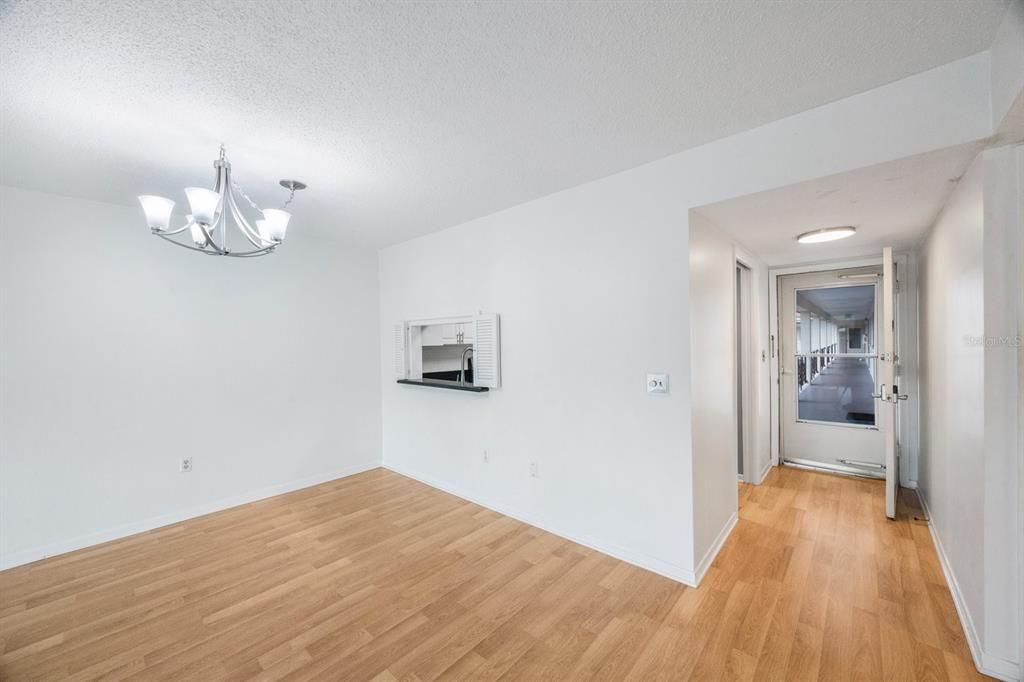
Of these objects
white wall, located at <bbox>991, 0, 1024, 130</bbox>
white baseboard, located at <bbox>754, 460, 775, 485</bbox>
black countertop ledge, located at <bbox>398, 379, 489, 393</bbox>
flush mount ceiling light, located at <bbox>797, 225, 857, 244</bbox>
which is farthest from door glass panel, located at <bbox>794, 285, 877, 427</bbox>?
black countertop ledge, located at <bbox>398, 379, 489, 393</bbox>

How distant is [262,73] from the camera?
5.38 feet

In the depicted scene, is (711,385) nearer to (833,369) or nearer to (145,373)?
(833,369)

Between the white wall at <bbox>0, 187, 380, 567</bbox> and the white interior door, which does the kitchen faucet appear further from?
the white interior door

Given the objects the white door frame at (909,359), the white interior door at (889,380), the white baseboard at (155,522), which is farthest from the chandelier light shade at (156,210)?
the white door frame at (909,359)

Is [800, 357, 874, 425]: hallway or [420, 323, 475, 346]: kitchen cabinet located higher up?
[420, 323, 475, 346]: kitchen cabinet

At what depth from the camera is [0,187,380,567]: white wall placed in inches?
110

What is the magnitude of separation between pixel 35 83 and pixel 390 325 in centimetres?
316

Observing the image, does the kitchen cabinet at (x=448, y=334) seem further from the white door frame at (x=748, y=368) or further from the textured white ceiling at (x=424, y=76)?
the white door frame at (x=748, y=368)

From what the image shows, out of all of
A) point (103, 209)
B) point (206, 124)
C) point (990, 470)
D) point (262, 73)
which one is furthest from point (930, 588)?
point (103, 209)

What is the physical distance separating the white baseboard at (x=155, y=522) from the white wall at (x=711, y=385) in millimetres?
3605

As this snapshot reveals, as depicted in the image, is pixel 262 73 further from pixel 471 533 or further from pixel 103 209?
pixel 471 533

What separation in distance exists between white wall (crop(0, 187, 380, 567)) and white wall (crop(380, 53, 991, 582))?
163cm

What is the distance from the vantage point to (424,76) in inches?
66.0

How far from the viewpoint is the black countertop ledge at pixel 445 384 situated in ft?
11.6
